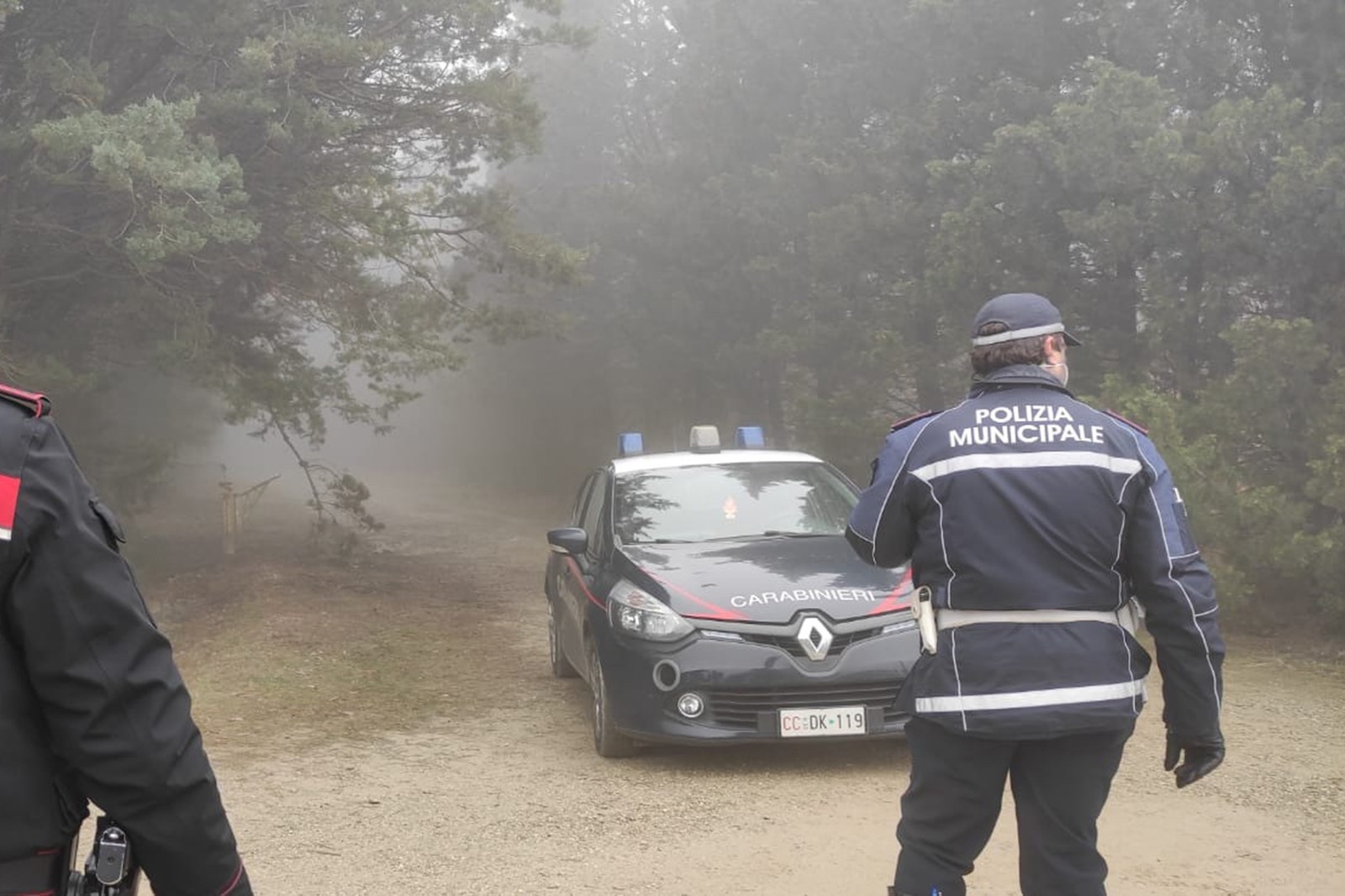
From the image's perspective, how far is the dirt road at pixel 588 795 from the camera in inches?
226

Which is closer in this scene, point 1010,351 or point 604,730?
point 1010,351

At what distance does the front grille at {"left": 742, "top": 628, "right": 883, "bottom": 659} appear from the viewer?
23.7 feet

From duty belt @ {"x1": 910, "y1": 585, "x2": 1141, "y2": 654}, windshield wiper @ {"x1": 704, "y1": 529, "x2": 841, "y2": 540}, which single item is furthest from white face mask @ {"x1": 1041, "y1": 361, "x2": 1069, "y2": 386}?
windshield wiper @ {"x1": 704, "y1": 529, "x2": 841, "y2": 540}

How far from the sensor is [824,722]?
7160 mm

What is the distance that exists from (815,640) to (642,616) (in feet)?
3.07

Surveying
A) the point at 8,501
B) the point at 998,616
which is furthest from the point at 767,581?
the point at 8,501

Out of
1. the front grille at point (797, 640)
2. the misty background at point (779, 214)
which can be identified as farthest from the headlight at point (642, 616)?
the misty background at point (779, 214)

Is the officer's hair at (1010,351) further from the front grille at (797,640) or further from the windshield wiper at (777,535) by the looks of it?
the windshield wiper at (777,535)

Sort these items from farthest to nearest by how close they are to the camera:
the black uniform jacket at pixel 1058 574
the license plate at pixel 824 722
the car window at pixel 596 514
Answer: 1. the car window at pixel 596 514
2. the license plate at pixel 824 722
3. the black uniform jacket at pixel 1058 574

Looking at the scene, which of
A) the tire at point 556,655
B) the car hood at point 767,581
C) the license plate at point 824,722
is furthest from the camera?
the tire at point 556,655

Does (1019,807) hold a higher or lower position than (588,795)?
higher

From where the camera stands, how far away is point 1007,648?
12.4 ft

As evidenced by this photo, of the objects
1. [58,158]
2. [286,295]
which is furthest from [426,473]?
[58,158]

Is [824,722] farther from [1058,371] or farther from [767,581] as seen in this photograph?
[1058,371]
